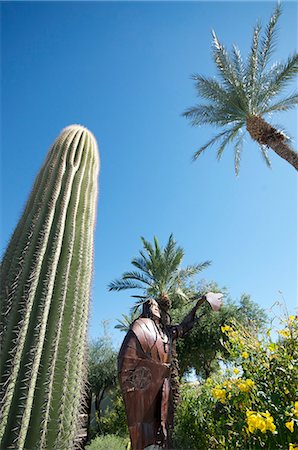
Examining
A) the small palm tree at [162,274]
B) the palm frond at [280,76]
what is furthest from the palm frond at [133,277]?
the palm frond at [280,76]

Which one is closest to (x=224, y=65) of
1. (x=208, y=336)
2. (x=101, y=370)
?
(x=208, y=336)

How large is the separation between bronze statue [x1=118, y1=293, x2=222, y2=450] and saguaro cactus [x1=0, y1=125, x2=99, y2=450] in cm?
52

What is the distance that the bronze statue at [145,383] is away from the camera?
3.37m

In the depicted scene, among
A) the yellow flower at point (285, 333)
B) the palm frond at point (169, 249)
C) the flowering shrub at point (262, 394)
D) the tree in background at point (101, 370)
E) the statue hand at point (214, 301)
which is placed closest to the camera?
the flowering shrub at point (262, 394)

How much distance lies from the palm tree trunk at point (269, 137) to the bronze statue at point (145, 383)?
5.88 m

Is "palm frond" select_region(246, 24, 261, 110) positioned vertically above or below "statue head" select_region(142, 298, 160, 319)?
above

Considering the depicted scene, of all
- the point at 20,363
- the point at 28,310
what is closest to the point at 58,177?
the point at 28,310

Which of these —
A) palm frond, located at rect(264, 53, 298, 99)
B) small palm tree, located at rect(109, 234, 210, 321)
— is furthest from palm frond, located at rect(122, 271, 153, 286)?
palm frond, located at rect(264, 53, 298, 99)

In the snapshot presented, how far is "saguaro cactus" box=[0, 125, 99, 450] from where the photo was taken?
10.2 ft

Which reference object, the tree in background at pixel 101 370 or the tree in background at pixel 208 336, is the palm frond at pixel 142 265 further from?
the tree in background at pixel 101 370

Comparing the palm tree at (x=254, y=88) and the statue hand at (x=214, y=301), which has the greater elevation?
the palm tree at (x=254, y=88)

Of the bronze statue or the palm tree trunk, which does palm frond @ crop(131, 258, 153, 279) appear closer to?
the palm tree trunk

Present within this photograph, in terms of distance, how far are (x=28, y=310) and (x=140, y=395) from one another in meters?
1.46

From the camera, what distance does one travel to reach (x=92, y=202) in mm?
4914
